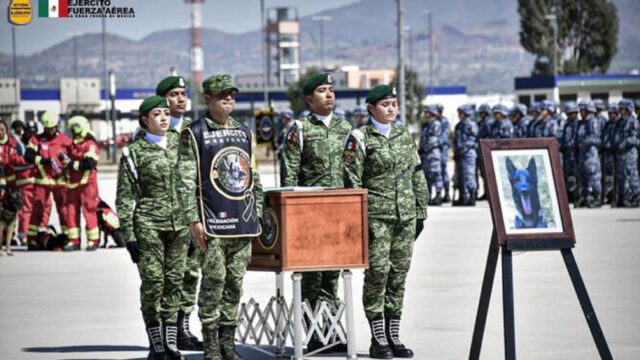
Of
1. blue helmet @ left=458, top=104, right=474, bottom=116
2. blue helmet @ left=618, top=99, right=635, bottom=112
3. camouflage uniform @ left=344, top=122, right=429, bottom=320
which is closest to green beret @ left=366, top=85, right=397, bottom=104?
camouflage uniform @ left=344, top=122, right=429, bottom=320

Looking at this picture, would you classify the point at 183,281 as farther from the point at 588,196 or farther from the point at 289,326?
the point at 588,196

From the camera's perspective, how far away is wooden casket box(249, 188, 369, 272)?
10891 mm

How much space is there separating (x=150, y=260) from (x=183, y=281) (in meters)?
0.76

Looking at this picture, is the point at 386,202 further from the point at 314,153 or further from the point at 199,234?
the point at 199,234

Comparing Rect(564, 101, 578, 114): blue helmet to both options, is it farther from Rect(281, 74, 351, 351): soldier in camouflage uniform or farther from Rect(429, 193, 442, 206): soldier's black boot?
Rect(281, 74, 351, 351): soldier in camouflage uniform

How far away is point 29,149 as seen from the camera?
22625 mm

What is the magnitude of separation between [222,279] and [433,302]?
4.48 metres

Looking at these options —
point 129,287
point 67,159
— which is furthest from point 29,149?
point 129,287

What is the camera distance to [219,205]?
10852 mm

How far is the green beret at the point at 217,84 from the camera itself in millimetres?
11008

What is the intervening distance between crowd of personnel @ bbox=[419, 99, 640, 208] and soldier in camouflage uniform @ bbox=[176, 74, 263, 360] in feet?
58.1

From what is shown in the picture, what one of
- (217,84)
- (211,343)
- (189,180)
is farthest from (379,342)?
(217,84)

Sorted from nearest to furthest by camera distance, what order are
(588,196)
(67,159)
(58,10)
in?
(58,10) → (67,159) → (588,196)

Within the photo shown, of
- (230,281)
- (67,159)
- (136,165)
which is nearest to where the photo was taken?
(230,281)
